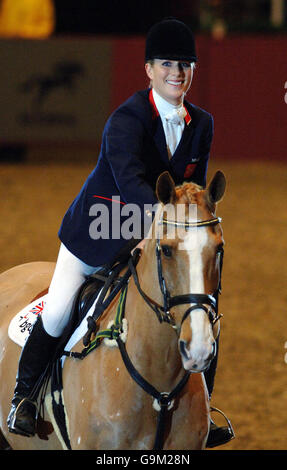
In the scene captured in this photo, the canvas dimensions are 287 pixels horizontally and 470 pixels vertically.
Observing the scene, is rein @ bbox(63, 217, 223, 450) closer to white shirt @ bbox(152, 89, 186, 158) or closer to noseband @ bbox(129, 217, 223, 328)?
noseband @ bbox(129, 217, 223, 328)

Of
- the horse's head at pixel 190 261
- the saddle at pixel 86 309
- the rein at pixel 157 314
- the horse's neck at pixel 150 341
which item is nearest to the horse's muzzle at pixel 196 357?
the horse's head at pixel 190 261

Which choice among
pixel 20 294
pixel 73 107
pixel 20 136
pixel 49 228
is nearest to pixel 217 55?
pixel 73 107

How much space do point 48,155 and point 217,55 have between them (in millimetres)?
3296

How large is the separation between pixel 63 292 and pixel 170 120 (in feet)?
2.62

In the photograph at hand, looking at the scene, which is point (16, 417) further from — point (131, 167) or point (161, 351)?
point (131, 167)

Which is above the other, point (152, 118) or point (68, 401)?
point (152, 118)

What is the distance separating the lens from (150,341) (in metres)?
2.67

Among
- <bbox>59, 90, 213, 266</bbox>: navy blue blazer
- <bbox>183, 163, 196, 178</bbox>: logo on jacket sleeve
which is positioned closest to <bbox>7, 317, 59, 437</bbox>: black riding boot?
<bbox>59, 90, 213, 266</bbox>: navy blue blazer

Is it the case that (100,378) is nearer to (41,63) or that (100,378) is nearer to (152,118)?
(152,118)

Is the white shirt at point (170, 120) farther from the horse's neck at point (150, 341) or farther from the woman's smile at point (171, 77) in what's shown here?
the horse's neck at point (150, 341)

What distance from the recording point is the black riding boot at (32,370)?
3076 mm

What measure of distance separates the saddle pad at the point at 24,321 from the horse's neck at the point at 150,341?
687mm

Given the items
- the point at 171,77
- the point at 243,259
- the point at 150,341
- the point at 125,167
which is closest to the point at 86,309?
the point at 150,341

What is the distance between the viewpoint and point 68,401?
2904 millimetres
